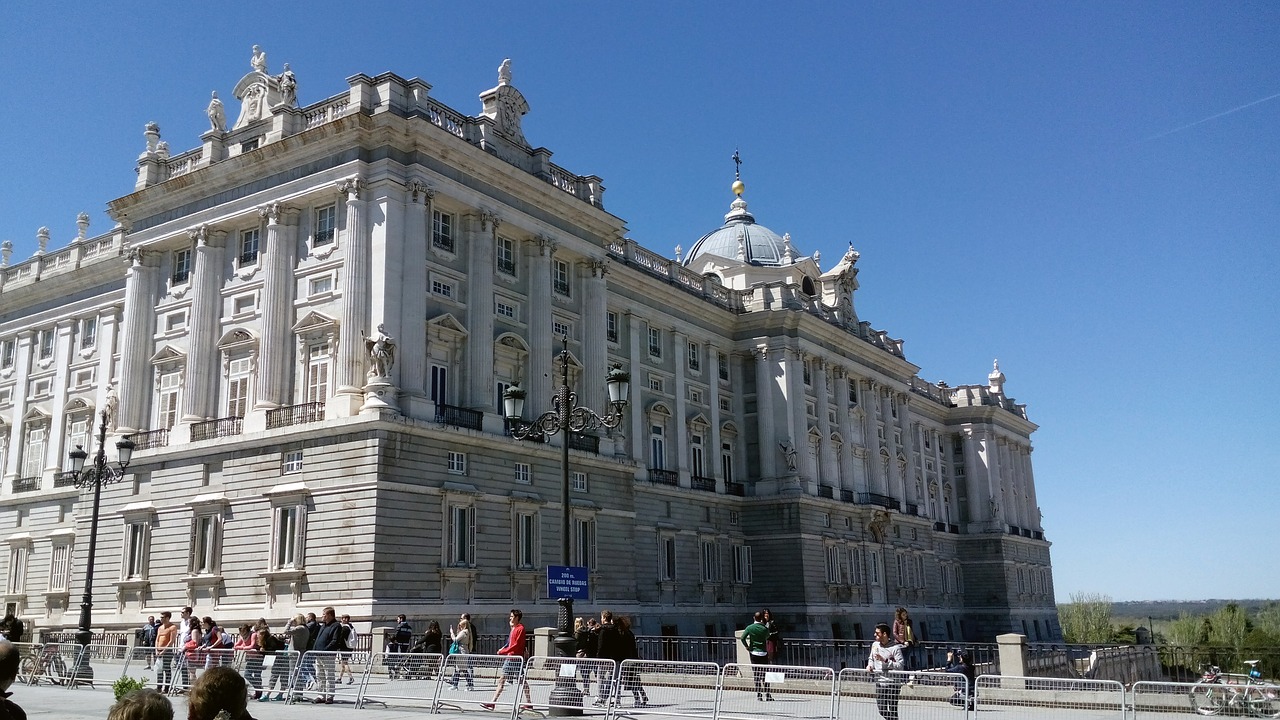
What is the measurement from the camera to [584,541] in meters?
38.3

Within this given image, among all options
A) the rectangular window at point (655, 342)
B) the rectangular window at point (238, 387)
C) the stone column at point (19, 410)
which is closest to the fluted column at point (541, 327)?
the rectangular window at point (238, 387)

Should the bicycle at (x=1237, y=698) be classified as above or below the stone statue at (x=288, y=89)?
below

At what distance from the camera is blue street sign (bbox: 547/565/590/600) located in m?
20.2

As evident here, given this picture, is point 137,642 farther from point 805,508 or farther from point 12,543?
point 805,508

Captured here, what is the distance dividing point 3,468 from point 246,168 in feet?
73.1

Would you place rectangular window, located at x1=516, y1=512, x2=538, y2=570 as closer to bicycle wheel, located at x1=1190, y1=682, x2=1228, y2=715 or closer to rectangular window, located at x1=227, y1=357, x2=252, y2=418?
rectangular window, located at x1=227, y1=357, x2=252, y2=418

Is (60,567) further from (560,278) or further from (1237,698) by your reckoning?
(1237,698)

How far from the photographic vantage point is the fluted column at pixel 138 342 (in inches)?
1483

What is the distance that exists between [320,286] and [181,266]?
759cm

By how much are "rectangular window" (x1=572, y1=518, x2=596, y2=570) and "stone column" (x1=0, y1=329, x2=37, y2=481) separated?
26.7 metres

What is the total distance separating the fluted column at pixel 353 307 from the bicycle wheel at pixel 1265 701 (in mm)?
24740

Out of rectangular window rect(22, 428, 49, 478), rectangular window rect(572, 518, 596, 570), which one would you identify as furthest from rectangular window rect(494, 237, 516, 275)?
rectangular window rect(22, 428, 49, 478)

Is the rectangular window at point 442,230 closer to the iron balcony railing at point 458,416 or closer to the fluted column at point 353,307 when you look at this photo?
the fluted column at point 353,307

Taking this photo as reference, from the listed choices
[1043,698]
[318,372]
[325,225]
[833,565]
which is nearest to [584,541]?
[318,372]
